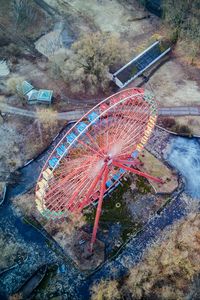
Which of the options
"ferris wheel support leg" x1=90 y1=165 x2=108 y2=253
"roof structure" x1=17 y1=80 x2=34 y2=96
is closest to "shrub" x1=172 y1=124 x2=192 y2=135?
"ferris wheel support leg" x1=90 y1=165 x2=108 y2=253

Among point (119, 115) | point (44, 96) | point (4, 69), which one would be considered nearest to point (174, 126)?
point (119, 115)

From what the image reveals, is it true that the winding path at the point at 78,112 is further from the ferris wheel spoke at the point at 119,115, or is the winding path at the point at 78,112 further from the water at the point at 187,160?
the ferris wheel spoke at the point at 119,115

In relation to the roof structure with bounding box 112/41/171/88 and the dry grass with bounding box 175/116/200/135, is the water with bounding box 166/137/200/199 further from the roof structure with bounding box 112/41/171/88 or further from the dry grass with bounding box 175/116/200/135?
the roof structure with bounding box 112/41/171/88

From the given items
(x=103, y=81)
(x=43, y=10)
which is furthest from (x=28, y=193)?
(x=43, y=10)

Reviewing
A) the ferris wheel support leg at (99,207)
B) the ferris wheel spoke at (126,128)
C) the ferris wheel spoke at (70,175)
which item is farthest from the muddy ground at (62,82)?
the ferris wheel support leg at (99,207)

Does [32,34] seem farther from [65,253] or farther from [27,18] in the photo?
[65,253]

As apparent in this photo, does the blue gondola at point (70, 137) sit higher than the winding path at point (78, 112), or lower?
higher
